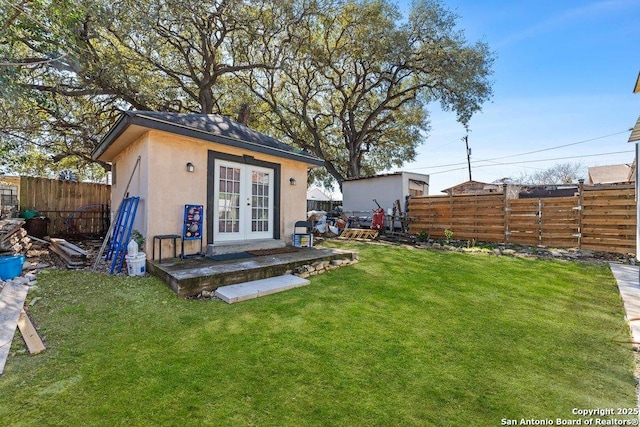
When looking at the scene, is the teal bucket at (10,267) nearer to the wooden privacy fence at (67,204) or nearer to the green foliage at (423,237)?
the wooden privacy fence at (67,204)

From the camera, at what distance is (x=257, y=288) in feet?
13.3

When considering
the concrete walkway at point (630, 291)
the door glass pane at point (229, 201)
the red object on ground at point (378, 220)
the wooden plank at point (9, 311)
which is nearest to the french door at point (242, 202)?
the door glass pane at point (229, 201)

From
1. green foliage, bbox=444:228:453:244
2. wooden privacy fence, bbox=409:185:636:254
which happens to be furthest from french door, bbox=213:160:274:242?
wooden privacy fence, bbox=409:185:636:254

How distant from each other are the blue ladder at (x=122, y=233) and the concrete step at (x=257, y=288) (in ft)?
7.57

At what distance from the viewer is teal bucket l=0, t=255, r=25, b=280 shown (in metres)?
3.97

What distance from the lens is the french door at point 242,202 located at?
231 inches

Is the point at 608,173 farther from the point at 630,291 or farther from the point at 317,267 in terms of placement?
the point at 317,267

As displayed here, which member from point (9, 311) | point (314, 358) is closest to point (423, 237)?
point (314, 358)

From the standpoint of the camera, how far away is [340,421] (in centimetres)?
168

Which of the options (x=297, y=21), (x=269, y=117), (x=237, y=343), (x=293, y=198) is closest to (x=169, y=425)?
(x=237, y=343)

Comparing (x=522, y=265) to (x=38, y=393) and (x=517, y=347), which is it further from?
(x=38, y=393)

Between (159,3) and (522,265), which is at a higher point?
(159,3)

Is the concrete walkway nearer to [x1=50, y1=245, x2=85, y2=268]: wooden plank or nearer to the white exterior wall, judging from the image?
the white exterior wall

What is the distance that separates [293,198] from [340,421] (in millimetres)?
5914
